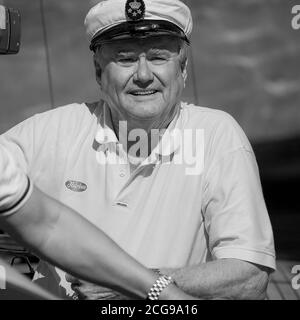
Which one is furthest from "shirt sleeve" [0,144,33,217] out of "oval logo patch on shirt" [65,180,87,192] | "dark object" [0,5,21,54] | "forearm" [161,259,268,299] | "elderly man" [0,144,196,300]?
"oval logo patch on shirt" [65,180,87,192]

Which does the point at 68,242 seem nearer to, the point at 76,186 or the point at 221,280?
the point at 221,280

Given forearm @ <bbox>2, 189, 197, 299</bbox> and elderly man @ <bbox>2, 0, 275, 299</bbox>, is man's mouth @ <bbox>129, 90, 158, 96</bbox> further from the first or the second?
forearm @ <bbox>2, 189, 197, 299</bbox>

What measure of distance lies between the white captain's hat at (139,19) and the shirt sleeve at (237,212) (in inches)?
16.4

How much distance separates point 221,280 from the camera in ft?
5.46

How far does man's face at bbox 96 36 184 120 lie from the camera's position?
6.30ft

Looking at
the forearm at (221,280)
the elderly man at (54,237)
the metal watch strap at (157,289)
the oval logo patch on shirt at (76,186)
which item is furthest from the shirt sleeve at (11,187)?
the oval logo patch on shirt at (76,186)

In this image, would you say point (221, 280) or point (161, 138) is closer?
point (221, 280)

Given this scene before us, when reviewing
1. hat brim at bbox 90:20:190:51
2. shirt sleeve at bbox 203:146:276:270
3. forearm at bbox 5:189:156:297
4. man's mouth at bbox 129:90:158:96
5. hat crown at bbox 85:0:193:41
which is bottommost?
shirt sleeve at bbox 203:146:276:270

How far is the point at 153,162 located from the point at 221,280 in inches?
17.3

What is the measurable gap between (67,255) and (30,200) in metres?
0.12

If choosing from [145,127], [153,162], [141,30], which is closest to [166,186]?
[153,162]

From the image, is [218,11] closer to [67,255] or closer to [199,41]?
[199,41]
